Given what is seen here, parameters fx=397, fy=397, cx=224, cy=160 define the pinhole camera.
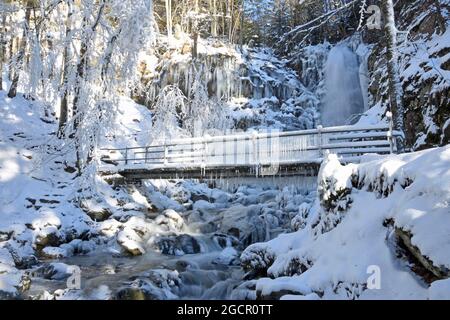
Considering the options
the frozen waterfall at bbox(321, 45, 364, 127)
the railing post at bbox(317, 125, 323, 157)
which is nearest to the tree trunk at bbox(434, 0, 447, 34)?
the railing post at bbox(317, 125, 323, 157)

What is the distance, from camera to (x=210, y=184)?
20281 millimetres

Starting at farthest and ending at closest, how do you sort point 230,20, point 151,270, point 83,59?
1. point 230,20
2. point 83,59
3. point 151,270

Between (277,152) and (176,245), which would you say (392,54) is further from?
(176,245)

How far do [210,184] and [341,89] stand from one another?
10563 millimetres

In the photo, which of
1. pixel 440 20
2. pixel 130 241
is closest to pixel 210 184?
pixel 130 241

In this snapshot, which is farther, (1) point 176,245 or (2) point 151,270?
(1) point 176,245

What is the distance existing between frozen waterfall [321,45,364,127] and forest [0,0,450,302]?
22cm

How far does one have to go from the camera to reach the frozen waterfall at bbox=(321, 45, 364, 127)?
23.6m

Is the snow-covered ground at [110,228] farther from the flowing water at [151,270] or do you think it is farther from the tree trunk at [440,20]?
the tree trunk at [440,20]

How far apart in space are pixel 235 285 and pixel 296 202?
8.20 meters

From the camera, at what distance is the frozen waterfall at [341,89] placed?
23578mm

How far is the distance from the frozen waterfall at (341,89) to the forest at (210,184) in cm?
22

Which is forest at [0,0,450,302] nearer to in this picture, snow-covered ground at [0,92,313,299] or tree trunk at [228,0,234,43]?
snow-covered ground at [0,92,313,299]

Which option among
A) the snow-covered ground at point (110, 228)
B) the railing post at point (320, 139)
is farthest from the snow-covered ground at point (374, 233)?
the railing post at point (320, 139)
